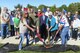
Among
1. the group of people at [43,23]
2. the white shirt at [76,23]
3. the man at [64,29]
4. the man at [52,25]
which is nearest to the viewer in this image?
the man at [64,29]

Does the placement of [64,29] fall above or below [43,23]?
below

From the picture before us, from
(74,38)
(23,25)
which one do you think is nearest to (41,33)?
(74,38)

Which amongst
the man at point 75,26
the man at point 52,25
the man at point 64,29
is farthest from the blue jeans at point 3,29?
the man at point 64,29

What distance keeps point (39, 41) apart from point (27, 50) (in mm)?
3145

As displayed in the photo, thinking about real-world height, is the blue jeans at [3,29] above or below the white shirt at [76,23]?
below

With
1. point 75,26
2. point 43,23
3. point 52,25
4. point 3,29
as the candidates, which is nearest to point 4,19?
point 3,29

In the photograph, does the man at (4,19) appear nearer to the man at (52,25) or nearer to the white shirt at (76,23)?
the man at (52,25)

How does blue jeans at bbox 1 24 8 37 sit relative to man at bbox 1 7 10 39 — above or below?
below

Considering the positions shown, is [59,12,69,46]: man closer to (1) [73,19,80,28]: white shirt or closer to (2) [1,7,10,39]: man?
(1) [73,19,80,28]: white shirt

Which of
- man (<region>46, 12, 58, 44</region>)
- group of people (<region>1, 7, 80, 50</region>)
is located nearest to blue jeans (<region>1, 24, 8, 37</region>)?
group of people (<region>1, 7, 80, 50</region>)

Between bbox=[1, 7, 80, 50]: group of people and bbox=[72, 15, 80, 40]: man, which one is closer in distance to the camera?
bbox=[1, 7, 80, 50]: group of people

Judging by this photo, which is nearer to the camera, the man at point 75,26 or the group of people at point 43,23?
the group of people at point 43,23

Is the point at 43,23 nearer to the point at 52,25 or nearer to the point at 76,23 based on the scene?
the point at 52,25

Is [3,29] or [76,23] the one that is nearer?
[76,23]
